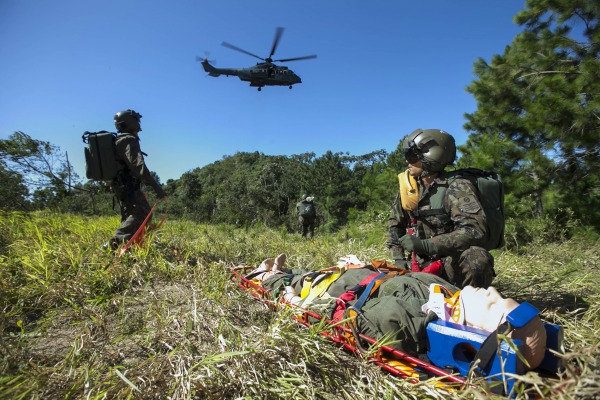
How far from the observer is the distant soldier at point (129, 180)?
3877 mm

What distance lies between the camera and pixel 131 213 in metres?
3.96

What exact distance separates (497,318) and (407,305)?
Result: 1.52 ft

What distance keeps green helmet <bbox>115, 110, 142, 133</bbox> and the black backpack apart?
0.23 m

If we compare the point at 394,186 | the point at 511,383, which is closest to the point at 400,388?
the point at 511,383

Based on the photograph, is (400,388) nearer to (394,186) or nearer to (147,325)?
(147,325)

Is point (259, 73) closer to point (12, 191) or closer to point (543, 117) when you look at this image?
point (12, 191)

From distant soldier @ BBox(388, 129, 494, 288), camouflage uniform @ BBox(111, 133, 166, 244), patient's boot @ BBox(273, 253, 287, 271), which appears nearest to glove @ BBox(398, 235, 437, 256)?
distant soldier @ BBox(388, 129, 494, 288)

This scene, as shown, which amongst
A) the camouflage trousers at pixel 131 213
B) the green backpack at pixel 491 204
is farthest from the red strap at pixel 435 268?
the camouflage trousers at pixel 131 213

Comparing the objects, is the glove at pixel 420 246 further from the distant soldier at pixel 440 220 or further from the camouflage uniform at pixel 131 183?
the camouflage uniform at pixel 131 183

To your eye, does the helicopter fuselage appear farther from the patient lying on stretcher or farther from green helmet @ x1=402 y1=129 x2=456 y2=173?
the patient lying on stretcher

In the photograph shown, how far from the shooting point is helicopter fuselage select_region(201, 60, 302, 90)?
Answer: 52.0 ft

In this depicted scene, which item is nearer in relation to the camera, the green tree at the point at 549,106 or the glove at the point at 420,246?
the glove at the point at 420,246

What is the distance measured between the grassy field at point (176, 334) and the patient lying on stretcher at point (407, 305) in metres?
0.17

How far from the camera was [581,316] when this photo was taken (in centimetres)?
241
